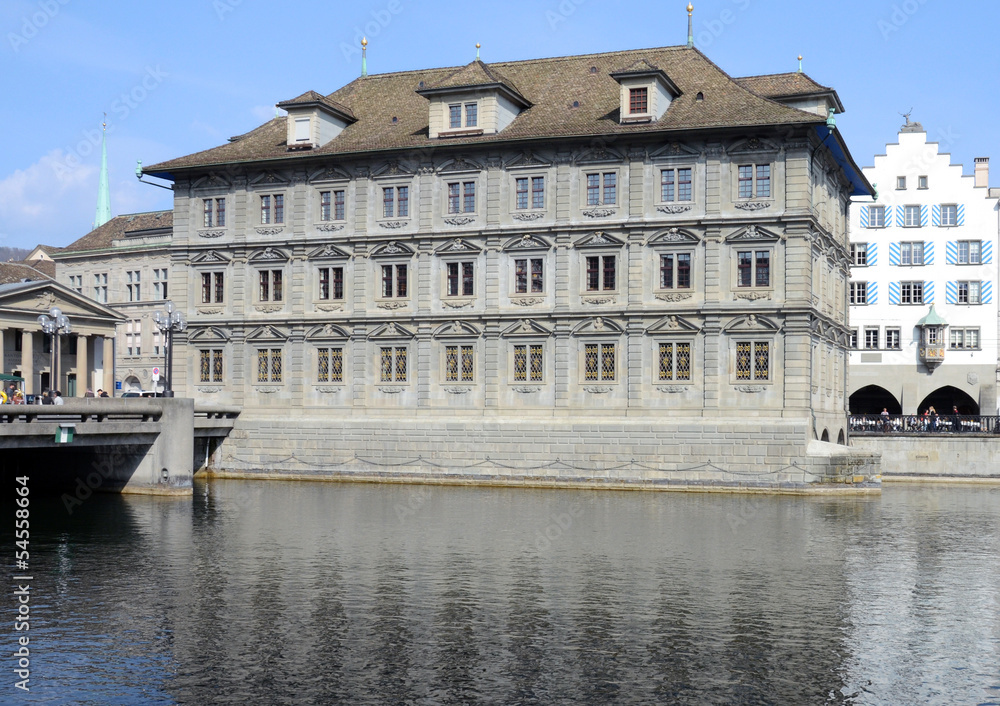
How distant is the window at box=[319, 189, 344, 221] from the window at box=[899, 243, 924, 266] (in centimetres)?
3542

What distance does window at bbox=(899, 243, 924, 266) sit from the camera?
2844 inches

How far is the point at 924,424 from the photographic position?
201 feet

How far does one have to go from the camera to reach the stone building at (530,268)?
51344mm

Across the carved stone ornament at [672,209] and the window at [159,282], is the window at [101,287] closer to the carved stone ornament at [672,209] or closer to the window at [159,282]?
the window at [159,282]

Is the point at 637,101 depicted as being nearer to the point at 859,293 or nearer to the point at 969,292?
the point at 859,293

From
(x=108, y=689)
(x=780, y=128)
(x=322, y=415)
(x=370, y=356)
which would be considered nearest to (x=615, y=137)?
(x=780, y=128)

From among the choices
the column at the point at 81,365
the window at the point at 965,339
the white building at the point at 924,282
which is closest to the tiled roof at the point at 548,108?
the column at the point at 81,365

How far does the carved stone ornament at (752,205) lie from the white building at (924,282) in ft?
76.4

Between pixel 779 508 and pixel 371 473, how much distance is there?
20.4 m

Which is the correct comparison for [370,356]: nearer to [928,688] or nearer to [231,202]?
[231,202]

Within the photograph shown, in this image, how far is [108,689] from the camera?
1767cm

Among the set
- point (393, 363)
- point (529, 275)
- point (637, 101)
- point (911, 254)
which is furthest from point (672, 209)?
point (911, 254)

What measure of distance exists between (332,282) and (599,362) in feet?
45.8

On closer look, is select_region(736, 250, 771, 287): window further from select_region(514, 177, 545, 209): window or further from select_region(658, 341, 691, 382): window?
select_region(514, 177, 545, 209): window
